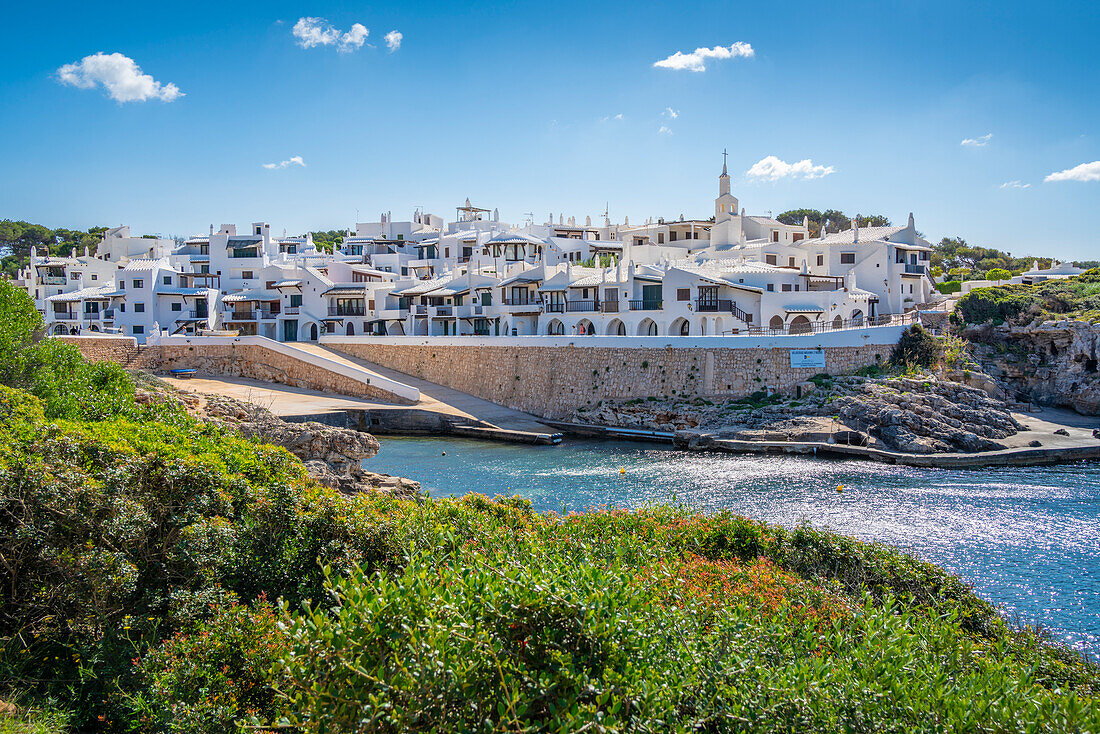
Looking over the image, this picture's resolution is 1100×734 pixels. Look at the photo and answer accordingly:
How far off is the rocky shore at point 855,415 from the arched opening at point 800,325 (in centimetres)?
619

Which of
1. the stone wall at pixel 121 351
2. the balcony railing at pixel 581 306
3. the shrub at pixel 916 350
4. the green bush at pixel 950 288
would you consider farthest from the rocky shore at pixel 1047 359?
the stone wall at pixel 121 351

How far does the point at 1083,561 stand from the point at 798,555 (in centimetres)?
1032

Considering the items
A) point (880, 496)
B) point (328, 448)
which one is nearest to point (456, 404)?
point (328, 448)

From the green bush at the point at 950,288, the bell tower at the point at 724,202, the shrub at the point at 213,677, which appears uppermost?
the bell tower at the point at 724,202

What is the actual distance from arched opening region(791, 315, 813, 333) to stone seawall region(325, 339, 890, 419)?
14.9 feet

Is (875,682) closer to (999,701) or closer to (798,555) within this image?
(999,701)

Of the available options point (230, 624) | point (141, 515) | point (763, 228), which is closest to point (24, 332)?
point (141, 515)

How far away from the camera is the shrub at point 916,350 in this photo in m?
38.8

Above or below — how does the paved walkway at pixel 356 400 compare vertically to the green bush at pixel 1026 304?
below

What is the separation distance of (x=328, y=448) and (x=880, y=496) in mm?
19111

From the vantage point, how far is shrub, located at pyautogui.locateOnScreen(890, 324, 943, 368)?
38844mm

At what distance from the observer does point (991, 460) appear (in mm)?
29828

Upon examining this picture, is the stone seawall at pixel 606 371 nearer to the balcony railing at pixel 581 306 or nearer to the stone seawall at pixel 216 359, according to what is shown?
the balcony railing at pixel 581 306

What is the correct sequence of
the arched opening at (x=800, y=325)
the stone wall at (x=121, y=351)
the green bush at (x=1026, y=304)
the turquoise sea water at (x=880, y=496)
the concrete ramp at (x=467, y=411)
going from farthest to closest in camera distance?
the stone wall at (x=121, y=351) < the arched opening at (x=800, y=325) < the green bush at (x=1026, y=304) < the concrete ramp at (x=467, y=411) < the turquoise sea water at (x=880, y=496)
